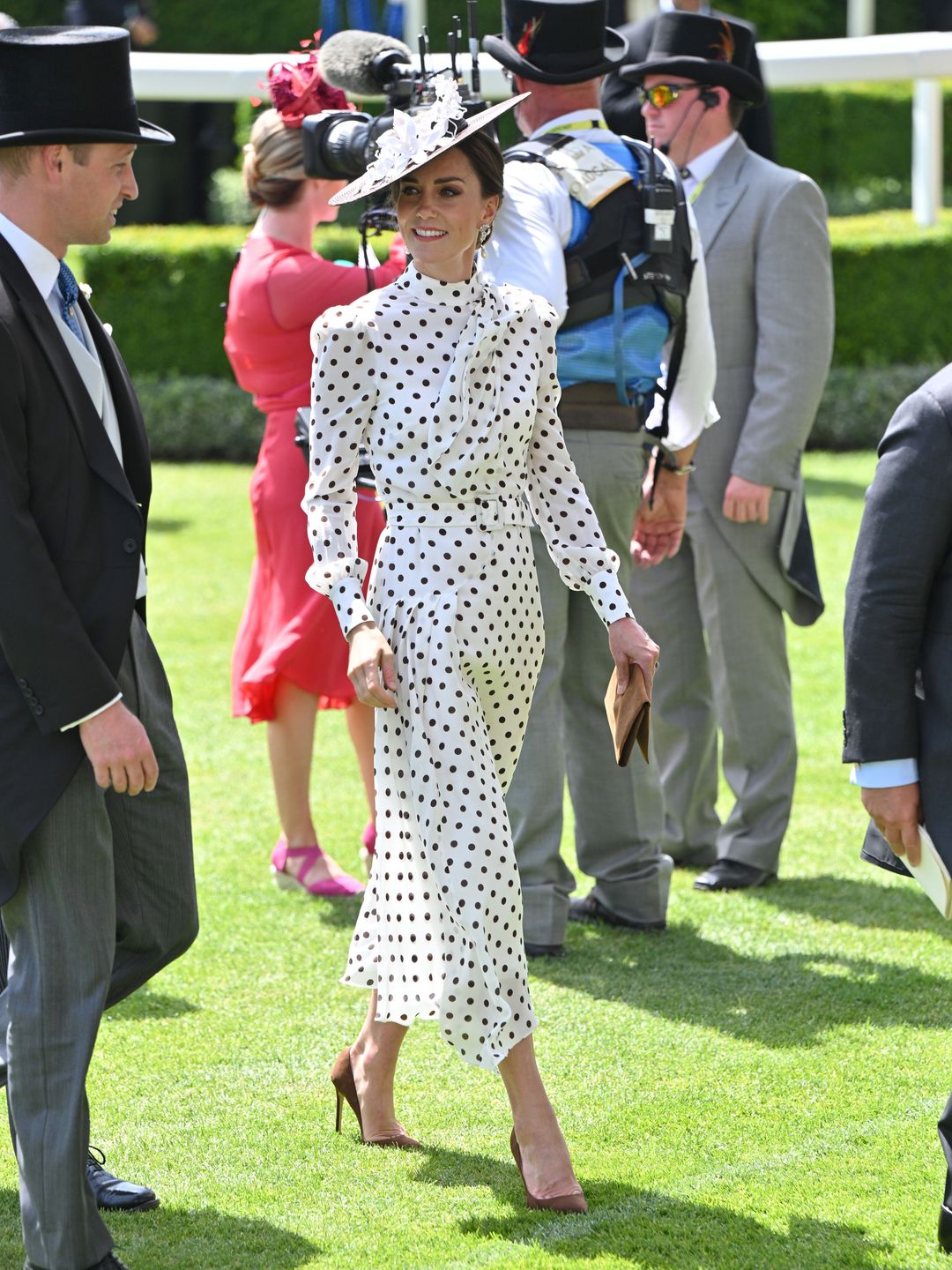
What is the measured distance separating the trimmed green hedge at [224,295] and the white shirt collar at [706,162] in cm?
890

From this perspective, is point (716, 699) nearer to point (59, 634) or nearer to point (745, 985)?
point (745, 985)

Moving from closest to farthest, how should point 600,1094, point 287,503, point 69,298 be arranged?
point 69,298 → point 600,1094 → point 287,503

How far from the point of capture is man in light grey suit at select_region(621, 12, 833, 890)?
5641mm

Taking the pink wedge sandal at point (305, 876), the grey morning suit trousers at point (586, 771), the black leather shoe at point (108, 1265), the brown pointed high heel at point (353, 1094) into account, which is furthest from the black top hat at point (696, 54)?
the black leather shoe at point (108, 1265)

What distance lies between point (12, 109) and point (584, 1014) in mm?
2631

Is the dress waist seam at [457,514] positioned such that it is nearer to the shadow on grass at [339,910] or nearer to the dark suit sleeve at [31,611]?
the dark suit sleeve at [31,611]

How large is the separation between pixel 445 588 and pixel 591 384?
4.79 feet

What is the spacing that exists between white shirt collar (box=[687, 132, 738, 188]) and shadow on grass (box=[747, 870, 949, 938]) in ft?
7.12

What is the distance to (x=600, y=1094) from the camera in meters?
4.18

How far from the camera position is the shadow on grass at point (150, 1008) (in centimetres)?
472

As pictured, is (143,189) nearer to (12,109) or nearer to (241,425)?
(241,425)

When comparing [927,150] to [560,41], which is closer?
[560,41]

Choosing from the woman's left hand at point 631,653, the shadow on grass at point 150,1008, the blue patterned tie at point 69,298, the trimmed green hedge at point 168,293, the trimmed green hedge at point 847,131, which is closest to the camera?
the blue patterned tie at point 69,298

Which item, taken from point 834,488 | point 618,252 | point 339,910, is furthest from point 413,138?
point 834,488
